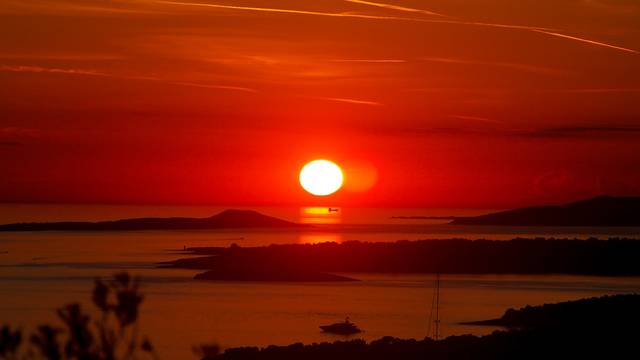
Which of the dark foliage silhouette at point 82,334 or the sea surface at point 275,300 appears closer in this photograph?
the dark foliage silhouette at point 82,334

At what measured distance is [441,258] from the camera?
81.2 metres

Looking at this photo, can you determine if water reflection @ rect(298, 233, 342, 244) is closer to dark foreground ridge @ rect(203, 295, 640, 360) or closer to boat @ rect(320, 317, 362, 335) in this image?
boat @ rect(320, 317, 362, 335)

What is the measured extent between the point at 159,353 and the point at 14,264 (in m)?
49.9

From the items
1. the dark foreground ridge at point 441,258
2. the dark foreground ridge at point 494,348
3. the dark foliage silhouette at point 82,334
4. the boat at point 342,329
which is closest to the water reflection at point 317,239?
the dark foreground ridge at point 441,258

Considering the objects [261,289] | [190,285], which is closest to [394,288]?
[261,289]

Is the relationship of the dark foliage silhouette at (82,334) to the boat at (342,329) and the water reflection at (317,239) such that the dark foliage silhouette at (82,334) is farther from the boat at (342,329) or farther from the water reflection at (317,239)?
the water reflection at (317,239)

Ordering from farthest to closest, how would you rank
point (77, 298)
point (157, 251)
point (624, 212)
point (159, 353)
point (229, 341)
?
point (624, 212) < point (157, 251) < point (77, 298) < point (229, 341) < point (159, 353)

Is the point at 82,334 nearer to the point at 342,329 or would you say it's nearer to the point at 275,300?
the point at 342,329

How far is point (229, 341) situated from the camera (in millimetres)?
37062

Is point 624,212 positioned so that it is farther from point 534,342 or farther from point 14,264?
point 534,342

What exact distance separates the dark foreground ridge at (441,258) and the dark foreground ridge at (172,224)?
94156 mm

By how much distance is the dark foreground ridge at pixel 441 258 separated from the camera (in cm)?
7625

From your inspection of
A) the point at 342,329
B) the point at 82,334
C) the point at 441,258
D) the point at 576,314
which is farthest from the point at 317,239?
the point at 82,334

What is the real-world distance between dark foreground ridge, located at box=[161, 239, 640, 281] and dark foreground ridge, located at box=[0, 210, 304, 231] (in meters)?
94.2
